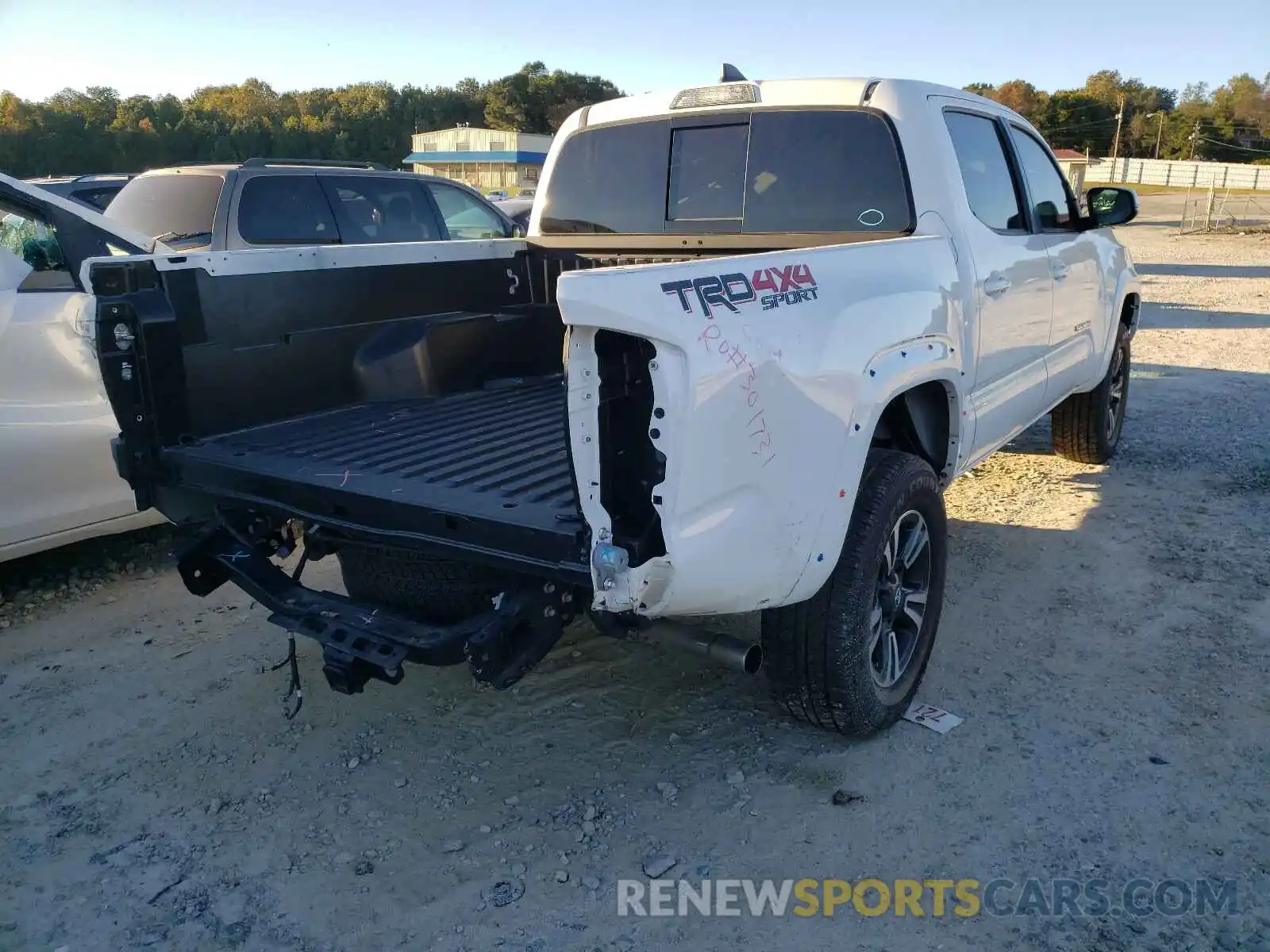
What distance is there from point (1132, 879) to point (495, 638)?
185 cm

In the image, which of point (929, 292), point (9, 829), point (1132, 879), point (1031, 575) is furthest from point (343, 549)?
point (1031, 575)

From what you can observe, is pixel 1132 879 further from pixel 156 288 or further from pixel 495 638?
pixel 156 288

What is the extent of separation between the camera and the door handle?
3.86m

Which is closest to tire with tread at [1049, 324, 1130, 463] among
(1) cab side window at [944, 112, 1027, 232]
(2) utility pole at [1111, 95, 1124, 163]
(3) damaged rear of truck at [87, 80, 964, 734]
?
(1) cab side window at [944, 112, 1027, 232]

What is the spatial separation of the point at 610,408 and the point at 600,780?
1.42 metres

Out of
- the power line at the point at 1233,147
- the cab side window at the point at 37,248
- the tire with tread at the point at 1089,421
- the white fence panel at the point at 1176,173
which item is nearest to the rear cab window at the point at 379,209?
the cab side window at the point at 37,248

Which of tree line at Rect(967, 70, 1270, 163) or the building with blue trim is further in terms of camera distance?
tree line at Rect(967, 70, 1270, 163)

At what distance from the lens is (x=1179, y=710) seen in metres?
3.52

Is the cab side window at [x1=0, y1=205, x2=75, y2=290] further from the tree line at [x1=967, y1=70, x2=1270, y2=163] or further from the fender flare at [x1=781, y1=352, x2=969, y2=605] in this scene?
the tree line at [x1=967, y1=70, x2=1270, y2=163]

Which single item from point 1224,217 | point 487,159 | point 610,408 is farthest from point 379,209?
point 1224,217

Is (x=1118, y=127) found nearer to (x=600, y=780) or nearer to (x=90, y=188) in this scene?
(x=90, y=188)

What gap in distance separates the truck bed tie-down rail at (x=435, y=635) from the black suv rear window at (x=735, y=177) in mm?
2110

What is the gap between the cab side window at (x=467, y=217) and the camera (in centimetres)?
884

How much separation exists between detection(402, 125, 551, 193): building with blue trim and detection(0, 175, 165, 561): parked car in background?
27.7 metres
